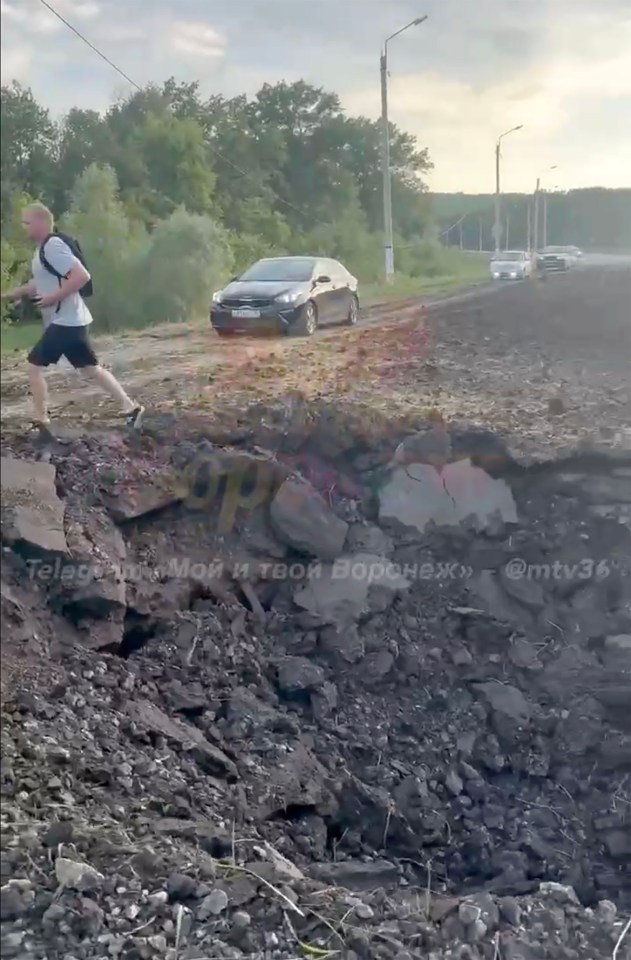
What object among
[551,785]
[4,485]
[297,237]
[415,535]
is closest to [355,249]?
[297,237]

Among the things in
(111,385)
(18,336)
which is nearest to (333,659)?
(111,385)

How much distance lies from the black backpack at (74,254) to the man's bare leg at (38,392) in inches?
10.0

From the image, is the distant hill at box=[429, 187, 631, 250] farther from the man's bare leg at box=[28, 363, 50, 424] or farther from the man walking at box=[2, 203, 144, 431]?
the man's bare leg at box=[28, 363, 50, 424]

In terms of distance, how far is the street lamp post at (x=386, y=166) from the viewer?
3.16m

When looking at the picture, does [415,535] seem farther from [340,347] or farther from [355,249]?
[355,249]

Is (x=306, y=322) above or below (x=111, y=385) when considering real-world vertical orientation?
above

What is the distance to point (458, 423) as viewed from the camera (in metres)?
3.63

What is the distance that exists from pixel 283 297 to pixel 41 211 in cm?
78

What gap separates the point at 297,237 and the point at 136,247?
52 cm

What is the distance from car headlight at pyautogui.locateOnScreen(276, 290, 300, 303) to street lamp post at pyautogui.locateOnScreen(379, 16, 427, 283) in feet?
1.25

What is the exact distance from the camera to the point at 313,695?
3365mm

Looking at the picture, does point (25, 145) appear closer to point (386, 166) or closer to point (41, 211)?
point (41, 211)

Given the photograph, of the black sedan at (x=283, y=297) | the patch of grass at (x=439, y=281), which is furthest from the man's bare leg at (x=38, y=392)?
the patch of grass at (x=439, y=281)

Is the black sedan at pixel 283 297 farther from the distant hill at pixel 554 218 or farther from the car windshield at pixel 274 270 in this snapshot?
the distant hill at pixel 554 218
